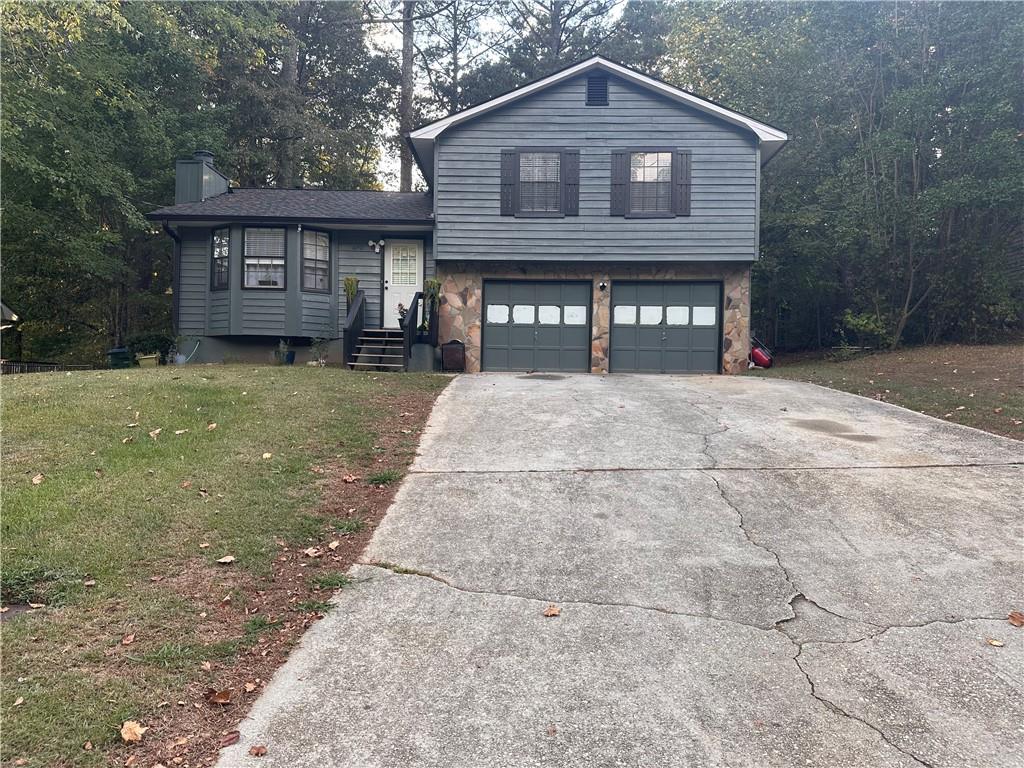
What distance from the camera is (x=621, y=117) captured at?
46.8 feet

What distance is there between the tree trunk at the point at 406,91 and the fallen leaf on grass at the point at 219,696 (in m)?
25.8

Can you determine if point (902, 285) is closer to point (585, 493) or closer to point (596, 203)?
point (596, 203)

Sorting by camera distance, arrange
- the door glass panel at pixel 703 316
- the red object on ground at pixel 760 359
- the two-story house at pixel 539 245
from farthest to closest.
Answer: the red object on ground at pixel 760 359
the door glass panel at pixel 703 316
the two-story house at pixel 539 245

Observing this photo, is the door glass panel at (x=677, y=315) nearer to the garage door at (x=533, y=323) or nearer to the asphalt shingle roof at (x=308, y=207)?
the garage door at (x=533, y=323)

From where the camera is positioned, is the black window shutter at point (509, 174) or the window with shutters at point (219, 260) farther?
the window with shutters at point (219, 260)

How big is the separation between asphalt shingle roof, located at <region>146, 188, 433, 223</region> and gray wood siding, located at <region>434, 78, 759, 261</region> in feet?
4.18

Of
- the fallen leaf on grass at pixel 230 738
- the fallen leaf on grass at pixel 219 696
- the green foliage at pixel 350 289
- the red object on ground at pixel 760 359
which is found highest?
the green foliage at pixel 350 289

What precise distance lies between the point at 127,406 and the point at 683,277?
11.4 m

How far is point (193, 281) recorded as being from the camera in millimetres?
15297

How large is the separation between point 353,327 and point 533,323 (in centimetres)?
408

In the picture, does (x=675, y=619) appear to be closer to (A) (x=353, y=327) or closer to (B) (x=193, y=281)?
(A) (x=353, y=327)

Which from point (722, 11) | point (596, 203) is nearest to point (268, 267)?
point (596, 203)

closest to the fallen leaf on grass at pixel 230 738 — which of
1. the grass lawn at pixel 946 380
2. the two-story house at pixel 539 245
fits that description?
the grass lawn at pixel 946 380

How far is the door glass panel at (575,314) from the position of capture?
14891 millimetres
